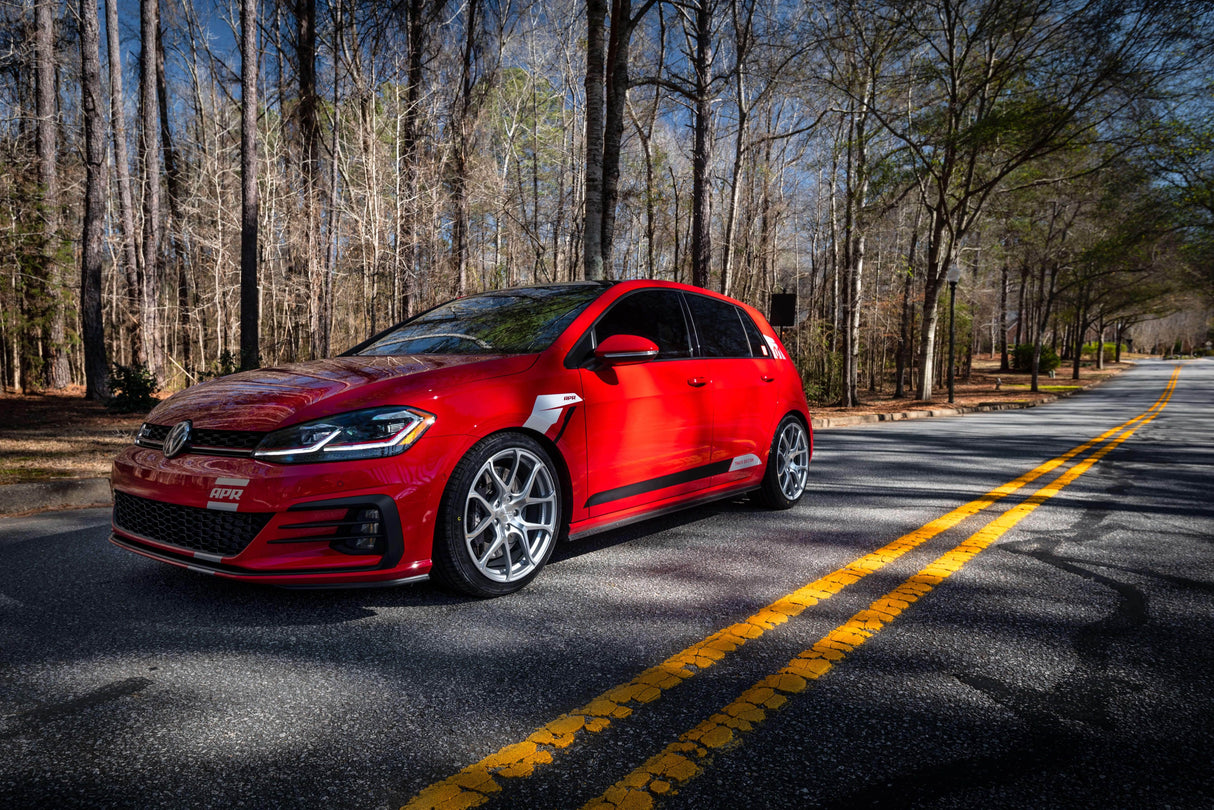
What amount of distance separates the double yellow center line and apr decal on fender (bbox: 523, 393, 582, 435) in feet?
4.12

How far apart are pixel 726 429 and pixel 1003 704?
242 centimetres

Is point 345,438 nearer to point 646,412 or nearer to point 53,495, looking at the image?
point 646,412

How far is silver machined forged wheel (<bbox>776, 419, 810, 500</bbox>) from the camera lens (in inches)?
197

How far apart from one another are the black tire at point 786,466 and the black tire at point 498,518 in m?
2.14

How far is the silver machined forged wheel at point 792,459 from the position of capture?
5016 millimetres

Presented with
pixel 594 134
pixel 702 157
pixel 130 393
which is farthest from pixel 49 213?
pixel 702 157

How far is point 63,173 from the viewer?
1992 centimetres

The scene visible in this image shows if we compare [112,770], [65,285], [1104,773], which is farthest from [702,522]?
[65,285]

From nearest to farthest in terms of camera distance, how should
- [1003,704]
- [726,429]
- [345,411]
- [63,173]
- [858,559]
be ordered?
1. [1003,704]
2. [345,411]
3. [858,559]
4. [726,429]
5. [63,173]

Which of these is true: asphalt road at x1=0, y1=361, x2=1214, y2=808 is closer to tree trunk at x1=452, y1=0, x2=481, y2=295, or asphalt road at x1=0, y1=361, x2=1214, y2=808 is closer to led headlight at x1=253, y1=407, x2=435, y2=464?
led headlight at x1=253, y1=407, x2=435, y2=464

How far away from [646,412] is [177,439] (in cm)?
231

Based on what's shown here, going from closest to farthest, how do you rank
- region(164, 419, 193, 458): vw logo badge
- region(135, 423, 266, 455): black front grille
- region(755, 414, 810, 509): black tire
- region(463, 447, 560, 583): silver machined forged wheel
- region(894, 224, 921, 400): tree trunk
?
region(135, 423, 266, 455): black front grille
region(164, 419, 193, 458): vw logo badge
region(463, 447, 560, 583): silver machined forged wheel
region(755, 414, 810, 509): black tire
region(894, 224, 921, 400): tree trunk

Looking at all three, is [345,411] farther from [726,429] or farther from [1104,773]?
[1104,773]

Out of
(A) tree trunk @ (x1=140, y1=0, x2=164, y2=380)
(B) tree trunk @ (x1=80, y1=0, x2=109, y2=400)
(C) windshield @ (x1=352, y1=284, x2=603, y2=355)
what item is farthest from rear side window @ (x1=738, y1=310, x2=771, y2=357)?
(A) tree trunk @ (x1=140, y1=0, x2=164, y2=380)
